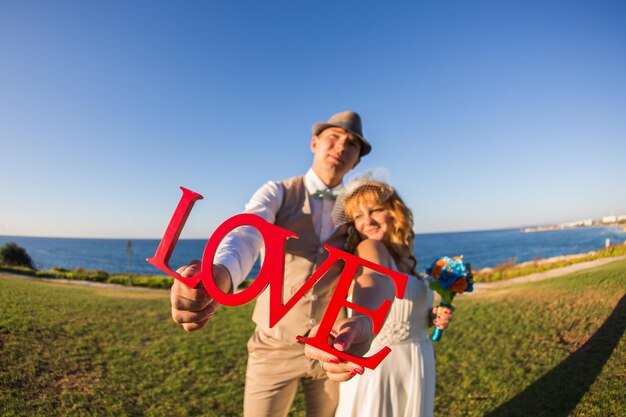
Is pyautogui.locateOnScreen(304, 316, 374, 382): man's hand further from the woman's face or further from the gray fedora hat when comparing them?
the gray fedora hat

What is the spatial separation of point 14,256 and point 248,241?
2.43 metres

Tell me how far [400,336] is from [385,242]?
833 mm

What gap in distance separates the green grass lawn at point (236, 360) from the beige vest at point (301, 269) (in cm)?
147

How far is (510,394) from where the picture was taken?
337 centimetres

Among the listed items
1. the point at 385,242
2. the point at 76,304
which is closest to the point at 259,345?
the point at 385,242

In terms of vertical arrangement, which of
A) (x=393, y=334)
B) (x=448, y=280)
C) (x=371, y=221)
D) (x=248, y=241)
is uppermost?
(x=371, y=221)

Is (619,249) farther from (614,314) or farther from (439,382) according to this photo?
(439,382)

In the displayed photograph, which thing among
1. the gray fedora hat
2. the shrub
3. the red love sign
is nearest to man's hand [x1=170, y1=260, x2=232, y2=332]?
the red love sign

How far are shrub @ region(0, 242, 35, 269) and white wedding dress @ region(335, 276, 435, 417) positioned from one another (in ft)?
9.99

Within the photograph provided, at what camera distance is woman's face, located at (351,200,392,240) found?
9.03 feet

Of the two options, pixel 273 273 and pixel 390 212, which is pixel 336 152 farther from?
pixel 273 273

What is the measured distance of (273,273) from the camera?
1.37 metres

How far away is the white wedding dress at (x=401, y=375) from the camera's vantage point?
257cm

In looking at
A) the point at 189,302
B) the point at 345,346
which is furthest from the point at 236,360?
the point at 345,346
